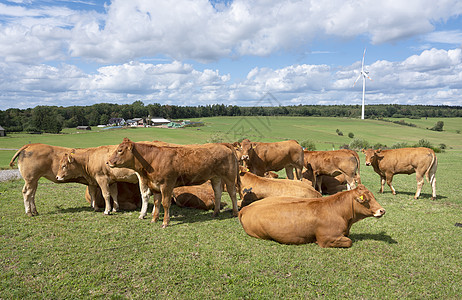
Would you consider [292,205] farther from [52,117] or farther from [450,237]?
[52,117]

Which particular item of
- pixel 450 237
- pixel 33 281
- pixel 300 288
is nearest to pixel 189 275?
pixel 300 288

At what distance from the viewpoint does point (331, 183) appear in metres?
14.2

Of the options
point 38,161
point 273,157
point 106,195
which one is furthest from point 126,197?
point 273,157

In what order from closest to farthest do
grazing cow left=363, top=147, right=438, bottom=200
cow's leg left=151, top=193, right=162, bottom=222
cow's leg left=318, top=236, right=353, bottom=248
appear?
cow's leg left=318, top=236, right=353, bottom=248 → cow's leg left=151, top=193, right=162, bottom=222 → grazing cow left=363, top=147, right=438, bottom=200

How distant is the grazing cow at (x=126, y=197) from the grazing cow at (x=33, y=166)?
104 centimetres

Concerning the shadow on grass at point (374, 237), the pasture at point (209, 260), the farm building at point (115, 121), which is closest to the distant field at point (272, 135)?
the farm building at point (115, 121)

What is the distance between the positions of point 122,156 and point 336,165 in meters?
8.90

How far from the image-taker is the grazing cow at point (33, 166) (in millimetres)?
9461

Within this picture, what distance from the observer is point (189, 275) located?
18.6 ft

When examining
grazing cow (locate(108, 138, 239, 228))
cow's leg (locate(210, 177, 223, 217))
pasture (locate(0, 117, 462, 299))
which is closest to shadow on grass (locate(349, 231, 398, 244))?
pasture (locate(0, 117, 462, 299))

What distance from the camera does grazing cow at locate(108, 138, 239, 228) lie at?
28.4 ft

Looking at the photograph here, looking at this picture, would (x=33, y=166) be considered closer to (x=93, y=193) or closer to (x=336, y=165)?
(x=93, y=193)

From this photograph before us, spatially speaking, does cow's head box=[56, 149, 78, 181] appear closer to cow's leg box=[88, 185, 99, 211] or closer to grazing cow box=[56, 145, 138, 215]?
grazing cow box=[56, 145, 138, 215]

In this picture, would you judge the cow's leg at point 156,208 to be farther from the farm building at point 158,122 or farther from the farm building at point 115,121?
the farm building at point 115,121
